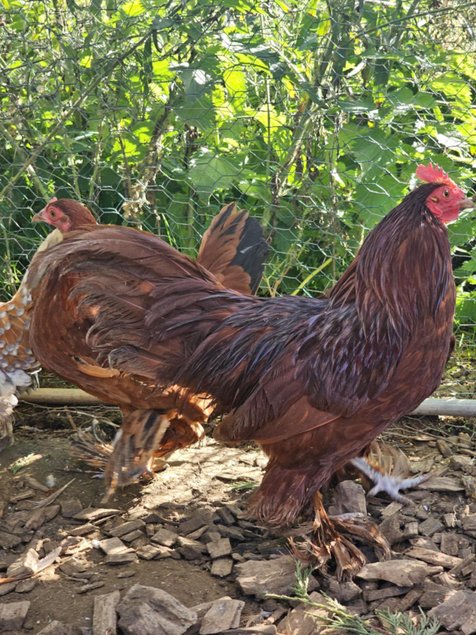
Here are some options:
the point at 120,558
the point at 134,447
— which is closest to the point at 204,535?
the point at 120,558

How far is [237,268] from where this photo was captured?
10.1ft

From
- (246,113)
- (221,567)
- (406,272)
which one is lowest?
(221,567)

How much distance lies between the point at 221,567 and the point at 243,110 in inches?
84.2

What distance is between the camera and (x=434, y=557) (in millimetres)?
2379

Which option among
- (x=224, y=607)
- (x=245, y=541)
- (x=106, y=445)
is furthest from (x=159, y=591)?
(x=106, y=445)

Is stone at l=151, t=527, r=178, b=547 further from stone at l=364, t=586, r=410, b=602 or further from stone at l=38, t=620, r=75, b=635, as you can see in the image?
→ stone at l=364, t=586, r=410, b=602

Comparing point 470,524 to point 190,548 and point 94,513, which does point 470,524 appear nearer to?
point 190,548

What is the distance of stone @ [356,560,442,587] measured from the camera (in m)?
2.23

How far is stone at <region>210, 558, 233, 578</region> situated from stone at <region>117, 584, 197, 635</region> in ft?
0.84

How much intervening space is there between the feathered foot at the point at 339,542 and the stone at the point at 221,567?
0.22 m

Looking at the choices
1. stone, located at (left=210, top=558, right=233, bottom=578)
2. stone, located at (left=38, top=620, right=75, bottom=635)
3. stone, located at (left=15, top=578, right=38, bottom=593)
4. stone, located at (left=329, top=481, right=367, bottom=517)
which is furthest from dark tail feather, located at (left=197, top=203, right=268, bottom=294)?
stone, located at (left=38, top=620, right=75, bottom=635)

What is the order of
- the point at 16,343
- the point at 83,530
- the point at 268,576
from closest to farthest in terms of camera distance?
the point at 268,576 < the point at 83,530 < the point at 16,343

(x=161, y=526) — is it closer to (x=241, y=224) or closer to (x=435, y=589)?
(x=435, y=589)

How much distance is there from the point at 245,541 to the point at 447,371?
70.3 inches
